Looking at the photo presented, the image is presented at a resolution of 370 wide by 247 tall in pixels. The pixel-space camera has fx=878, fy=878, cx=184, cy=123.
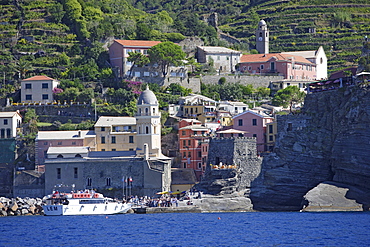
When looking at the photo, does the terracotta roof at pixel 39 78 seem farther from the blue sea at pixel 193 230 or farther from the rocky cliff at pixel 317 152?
the rocky cliff at pixel 317 152

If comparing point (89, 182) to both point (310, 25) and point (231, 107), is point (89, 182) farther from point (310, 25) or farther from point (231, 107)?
point (310, 25)

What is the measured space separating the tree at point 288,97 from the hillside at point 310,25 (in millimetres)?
18038

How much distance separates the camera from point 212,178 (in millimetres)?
90250

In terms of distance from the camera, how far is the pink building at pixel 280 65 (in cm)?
12181

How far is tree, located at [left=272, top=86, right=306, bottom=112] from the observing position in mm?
109812

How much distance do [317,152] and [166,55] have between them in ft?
100

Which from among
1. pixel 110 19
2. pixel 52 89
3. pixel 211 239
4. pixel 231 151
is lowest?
pixel 211 239

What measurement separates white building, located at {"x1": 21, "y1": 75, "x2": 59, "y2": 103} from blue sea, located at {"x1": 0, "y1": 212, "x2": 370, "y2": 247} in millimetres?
24935

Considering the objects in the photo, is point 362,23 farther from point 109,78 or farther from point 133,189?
point 133,189

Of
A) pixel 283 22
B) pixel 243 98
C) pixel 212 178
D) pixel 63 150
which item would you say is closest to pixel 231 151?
pixel 212 178

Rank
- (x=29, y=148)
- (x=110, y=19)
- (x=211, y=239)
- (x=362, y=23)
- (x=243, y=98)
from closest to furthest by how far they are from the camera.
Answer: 1. (x=211, y=239)
2. (x=29, y=148)
3. (x=243, y=98)
4. (x=110, y=19)
5. (x=362, y=23)

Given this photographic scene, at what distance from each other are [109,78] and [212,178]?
27.3m

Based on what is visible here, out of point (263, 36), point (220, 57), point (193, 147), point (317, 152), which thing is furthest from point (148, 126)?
point (263, 36)

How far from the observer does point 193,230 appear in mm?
70625
